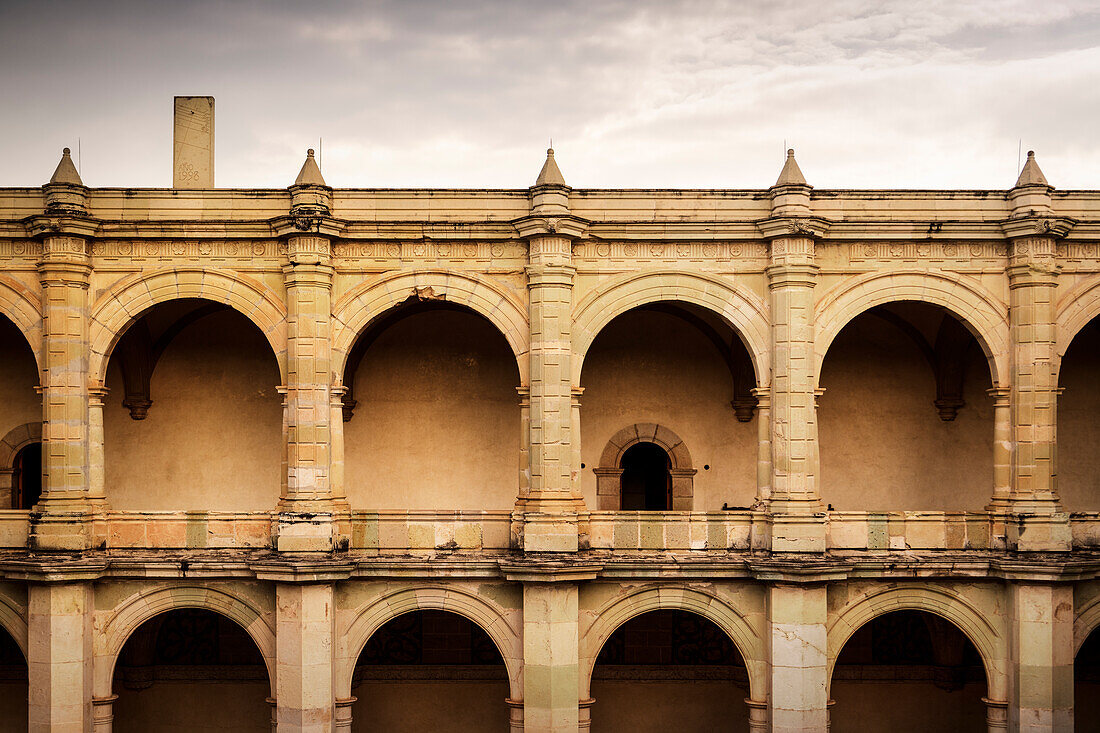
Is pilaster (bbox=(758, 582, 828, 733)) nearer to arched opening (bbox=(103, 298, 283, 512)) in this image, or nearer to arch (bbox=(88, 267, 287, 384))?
arch (bbox=(88, 267, 287, 384))

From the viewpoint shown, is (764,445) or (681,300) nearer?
(764,445)

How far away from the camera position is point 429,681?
55.2 ft

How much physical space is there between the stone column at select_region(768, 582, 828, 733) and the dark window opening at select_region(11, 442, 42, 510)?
38.6 feet

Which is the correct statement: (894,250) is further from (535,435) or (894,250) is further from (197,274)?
(197,274)

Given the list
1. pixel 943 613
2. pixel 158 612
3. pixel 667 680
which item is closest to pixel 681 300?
pixel 943 613

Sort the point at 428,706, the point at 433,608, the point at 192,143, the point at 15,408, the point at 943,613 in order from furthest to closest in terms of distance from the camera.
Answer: the point at 428,706
the point at 15,408
the point at 192,143
the point at 943,613
the point at 433,608

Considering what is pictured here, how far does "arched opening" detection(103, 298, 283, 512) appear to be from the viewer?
16547 mm

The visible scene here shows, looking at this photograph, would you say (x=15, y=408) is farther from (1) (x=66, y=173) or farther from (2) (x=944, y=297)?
(2) (x=944, y=297)

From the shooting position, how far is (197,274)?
45.5 feet

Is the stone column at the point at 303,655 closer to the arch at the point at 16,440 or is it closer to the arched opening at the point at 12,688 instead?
the arch at the point at 16,440

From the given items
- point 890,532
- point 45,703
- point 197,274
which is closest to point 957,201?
point 890,532

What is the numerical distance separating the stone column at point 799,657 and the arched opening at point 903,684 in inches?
149

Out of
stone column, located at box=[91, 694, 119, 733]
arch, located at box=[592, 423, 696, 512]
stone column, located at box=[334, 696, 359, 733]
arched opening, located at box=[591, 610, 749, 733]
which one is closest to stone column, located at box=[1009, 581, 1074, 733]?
arched opening, located at box=[591, 610, 749, 733]

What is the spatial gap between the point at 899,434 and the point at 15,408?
14.5 metres
